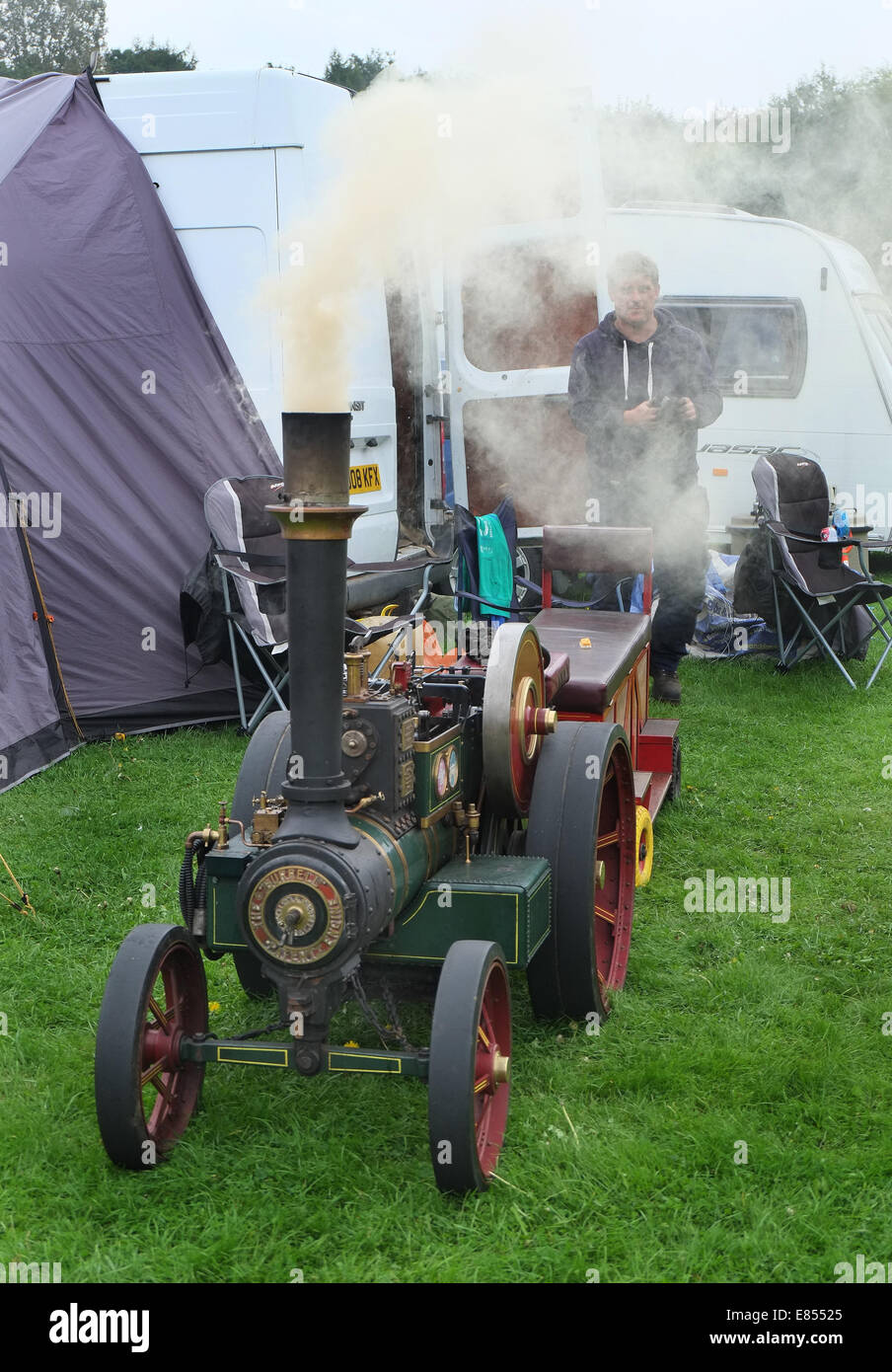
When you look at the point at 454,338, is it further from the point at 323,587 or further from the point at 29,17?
the point at 29,17

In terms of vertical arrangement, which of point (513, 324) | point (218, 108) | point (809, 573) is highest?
point (218, 108)

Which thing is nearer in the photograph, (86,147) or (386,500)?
(86,147)

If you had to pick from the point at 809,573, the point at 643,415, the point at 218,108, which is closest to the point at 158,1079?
the point at 643,415

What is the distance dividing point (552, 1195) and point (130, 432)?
491cm

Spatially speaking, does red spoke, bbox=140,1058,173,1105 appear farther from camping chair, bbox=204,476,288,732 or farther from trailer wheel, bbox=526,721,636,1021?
camping chair, bbox=204,476,288,732

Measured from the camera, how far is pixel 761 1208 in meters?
2.91

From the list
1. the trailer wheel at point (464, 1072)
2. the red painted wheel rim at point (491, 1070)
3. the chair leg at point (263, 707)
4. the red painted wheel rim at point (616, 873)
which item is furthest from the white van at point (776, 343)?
the trailer wheel at point (464, 1072)

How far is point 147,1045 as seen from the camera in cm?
309

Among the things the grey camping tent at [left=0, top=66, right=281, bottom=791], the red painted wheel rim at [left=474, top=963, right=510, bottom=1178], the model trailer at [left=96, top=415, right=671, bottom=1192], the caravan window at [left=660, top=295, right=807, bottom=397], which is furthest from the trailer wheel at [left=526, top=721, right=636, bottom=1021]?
the caravan window at [left=660, top=295, right=807, bottom=397]

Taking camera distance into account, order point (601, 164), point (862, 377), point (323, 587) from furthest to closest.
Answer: point (862, 377) < point (601, 164) < point (323, 587)

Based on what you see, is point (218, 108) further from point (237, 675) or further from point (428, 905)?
point (428, 905)

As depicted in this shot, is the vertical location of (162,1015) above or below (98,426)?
below

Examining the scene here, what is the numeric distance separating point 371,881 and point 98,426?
4432mm

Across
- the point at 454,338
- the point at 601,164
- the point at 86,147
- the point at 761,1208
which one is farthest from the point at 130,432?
the point at 761,1208
